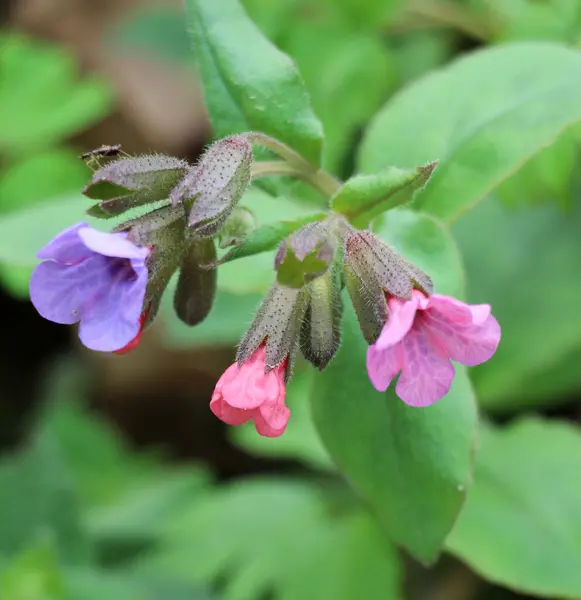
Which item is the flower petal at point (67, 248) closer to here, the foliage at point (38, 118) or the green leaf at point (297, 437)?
the green leaf at point (297, 437)

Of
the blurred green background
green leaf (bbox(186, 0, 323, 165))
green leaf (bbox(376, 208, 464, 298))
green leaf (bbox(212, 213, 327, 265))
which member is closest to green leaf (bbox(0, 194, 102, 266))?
the blurred green background

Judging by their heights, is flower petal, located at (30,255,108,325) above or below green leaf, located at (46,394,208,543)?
above

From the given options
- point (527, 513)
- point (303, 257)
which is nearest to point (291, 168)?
point (303, 257)

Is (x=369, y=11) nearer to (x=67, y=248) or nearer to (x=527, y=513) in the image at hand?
(x=527, y=513)

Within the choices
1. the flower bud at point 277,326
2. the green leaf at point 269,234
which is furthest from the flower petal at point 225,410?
the green leaf at point 269,234

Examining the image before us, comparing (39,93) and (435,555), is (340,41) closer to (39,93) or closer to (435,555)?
(39,93)

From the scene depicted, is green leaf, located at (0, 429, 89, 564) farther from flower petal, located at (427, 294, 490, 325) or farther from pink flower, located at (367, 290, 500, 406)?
flower petal, located at (427, 294, 490, 325)

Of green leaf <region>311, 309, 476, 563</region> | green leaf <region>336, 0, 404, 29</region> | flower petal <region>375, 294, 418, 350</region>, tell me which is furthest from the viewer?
green leaf <region>336, 0, 404, 29</region>

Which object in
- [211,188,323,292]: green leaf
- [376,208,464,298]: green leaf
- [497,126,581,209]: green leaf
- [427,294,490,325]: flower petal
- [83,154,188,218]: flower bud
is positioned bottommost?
[497,126,581,209]: green leaf
